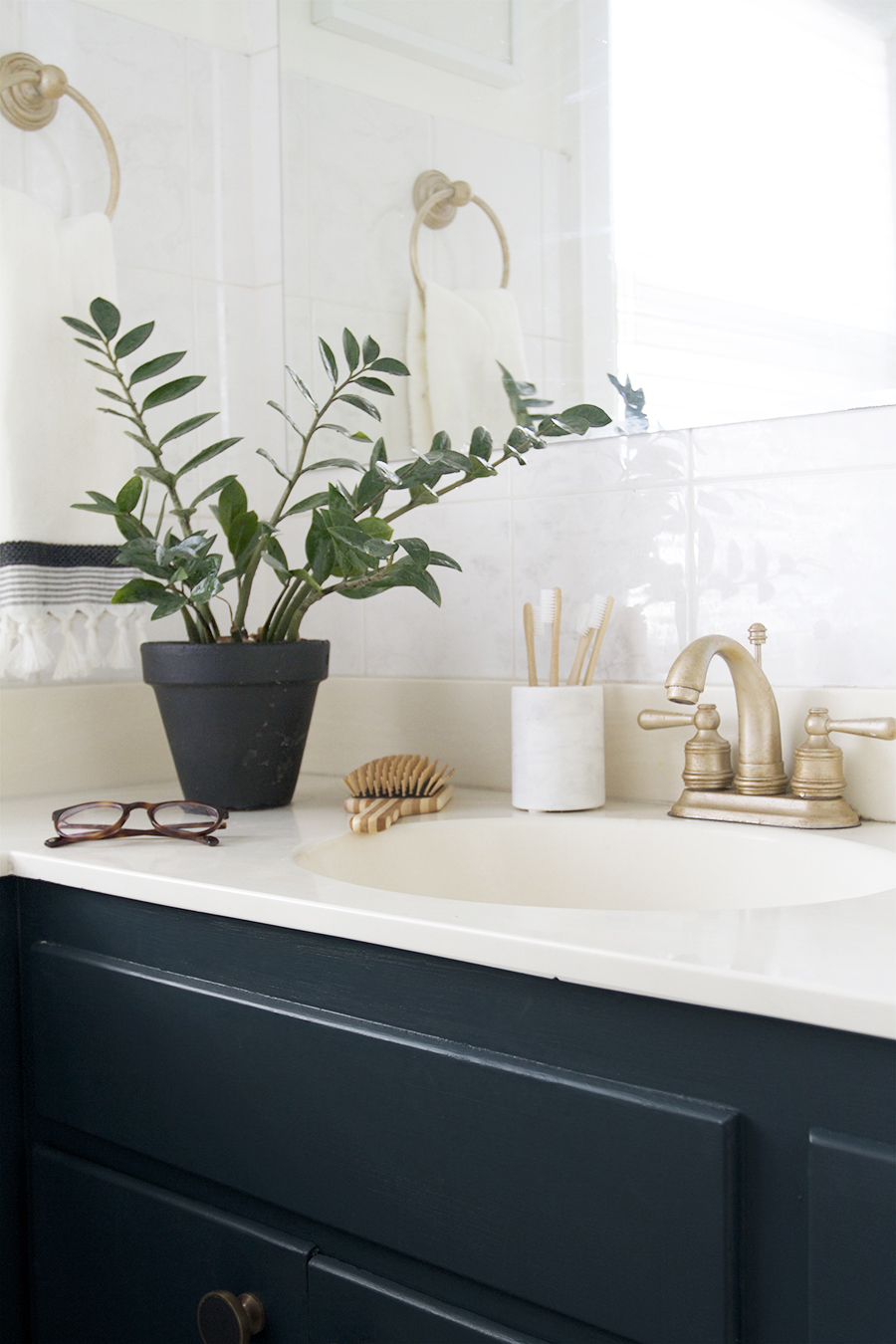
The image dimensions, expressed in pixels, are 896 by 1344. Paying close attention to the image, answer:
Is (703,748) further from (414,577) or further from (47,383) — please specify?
(47,383)

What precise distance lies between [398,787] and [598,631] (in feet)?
0.80

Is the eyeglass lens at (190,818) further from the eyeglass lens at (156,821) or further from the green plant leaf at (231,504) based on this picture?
the green plant leaf at (231,504)

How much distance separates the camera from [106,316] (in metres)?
1.10

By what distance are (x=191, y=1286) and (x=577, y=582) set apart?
72cm

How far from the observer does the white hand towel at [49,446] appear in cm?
123

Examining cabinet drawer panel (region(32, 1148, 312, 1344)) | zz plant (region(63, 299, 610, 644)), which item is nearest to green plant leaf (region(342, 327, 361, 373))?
zz plant (region(63, 299, 610, 644))

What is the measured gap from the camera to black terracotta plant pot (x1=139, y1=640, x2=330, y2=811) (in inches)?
44.1

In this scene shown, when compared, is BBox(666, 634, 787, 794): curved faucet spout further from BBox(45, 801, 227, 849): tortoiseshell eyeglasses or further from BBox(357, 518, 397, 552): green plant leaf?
BBox(45, 801, 227, 849): tortoiseshell eyeglasses

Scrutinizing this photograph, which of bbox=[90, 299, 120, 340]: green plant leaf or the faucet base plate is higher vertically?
bbox=[90, 299, 120, 340]: green plant leaf

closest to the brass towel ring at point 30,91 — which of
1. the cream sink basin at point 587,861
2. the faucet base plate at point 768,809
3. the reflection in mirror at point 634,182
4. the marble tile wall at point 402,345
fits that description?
the marble tile wall at point 402,345

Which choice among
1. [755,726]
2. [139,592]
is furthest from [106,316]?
[755,726]

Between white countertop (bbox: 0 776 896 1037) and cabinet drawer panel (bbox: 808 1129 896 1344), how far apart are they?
0.06 meters

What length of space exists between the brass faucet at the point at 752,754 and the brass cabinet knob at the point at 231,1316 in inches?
20.4

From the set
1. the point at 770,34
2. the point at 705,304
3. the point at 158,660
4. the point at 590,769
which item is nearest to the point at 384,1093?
the point at 590,769
